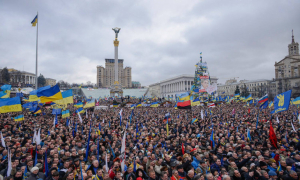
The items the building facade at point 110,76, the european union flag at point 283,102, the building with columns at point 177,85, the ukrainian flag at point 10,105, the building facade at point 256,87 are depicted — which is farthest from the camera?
the building facade at point 110,76

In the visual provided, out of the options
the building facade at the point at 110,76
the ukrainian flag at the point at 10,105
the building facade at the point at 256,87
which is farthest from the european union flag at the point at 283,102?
the building facade at the point at 110,76

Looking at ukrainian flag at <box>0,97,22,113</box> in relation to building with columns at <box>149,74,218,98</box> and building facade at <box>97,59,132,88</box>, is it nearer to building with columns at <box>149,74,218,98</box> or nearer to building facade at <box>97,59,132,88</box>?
building with columns at <box>149,74,218,98</box>

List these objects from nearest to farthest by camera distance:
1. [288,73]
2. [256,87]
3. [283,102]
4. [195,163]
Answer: [195,163], [283,102], [288,73], [256,87]

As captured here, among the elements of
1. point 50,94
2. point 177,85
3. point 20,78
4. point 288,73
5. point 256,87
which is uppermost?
point 20,78

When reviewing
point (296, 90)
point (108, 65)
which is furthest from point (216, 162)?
point (108, 65)

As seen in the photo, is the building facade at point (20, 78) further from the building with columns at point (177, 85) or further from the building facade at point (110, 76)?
the building with columns at point (177, 85)

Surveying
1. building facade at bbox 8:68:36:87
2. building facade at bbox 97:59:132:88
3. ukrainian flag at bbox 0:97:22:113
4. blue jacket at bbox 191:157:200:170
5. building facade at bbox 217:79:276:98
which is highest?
building facade at bbox 97:59:132:88

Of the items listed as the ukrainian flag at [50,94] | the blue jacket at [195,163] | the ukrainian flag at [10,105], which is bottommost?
the blue jacket at [195,163]

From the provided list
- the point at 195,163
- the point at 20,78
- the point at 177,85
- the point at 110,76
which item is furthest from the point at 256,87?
the point at 20,78

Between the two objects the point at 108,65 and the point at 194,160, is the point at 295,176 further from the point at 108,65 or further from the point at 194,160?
the point at 108,65

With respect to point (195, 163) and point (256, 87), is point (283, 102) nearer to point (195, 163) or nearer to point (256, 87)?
point (195, 163)

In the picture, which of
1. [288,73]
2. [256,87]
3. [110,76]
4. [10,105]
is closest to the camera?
[10,105]

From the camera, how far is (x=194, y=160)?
5.09 meters

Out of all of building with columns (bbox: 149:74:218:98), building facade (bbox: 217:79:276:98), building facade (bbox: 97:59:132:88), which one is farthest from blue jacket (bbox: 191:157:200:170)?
building facade (bbox: 97:59:132:88)
